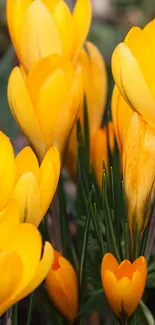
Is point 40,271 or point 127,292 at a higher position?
point 40,271

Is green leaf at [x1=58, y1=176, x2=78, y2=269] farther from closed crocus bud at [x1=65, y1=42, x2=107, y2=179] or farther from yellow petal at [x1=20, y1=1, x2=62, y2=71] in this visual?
yellow petal at [x1=20, y1=1, x2=62, y2=71]

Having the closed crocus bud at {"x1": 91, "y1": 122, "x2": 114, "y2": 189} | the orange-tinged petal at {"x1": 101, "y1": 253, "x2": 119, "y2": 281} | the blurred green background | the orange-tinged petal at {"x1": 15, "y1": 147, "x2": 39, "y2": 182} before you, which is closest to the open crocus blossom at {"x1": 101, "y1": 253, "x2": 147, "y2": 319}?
the orange-tinged petal at {"x1": 101, "y1": 253, "x2": 119, "y2": 281}

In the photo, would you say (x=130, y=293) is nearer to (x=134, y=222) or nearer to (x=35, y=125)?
(x=134, y=222)

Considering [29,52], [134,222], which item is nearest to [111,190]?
[134,222]

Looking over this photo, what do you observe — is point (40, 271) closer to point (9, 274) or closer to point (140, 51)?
point (9, 274)

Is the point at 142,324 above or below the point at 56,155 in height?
below

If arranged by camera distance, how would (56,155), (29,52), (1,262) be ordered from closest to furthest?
1. (1,262)
2. (56,155)
3. (29,52)

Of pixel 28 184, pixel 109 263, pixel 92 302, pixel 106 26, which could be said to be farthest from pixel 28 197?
pixel 106 26

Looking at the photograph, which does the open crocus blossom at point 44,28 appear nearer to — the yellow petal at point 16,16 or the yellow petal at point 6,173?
the yellow petal at point 16,16
